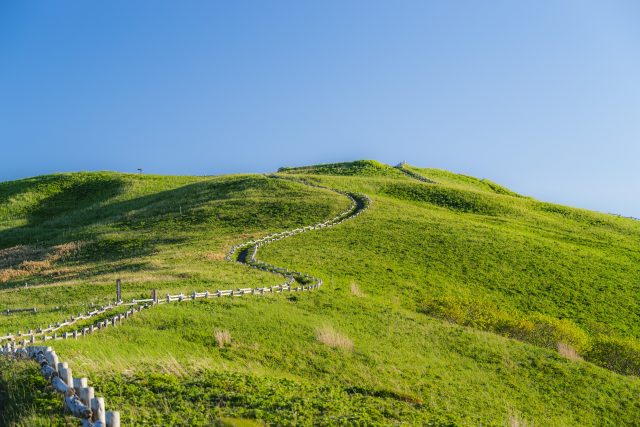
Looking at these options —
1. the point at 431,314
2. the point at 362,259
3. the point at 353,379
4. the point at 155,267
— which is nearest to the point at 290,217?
the point at 362,259

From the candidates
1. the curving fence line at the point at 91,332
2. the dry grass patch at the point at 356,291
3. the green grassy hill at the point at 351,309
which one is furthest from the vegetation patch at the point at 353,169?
the dry grass patch at the point at 356,291

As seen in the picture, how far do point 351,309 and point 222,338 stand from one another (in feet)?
38.9

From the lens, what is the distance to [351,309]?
3553 cm

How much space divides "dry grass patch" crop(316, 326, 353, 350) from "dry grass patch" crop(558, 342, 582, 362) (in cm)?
1375

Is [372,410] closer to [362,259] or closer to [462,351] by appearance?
[462,351]

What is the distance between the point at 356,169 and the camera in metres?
123

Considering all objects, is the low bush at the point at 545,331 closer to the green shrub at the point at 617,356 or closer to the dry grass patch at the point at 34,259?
the green shrub at the point at 617,356

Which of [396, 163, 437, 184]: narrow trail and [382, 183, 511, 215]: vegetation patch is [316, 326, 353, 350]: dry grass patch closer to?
[382, 183, 511, 215]: vegetation patch

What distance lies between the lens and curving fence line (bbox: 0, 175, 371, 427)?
12.8 meters

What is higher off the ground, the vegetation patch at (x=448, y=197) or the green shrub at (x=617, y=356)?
the vegetation patch at (x=448, y=197)

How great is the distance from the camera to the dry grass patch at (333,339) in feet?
89.9

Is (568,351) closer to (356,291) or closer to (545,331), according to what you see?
(545,331)

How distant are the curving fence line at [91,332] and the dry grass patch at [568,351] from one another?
670 inches

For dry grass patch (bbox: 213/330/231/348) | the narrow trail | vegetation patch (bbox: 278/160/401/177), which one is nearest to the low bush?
dry grass patch (bbox: 213/330/231/348)
